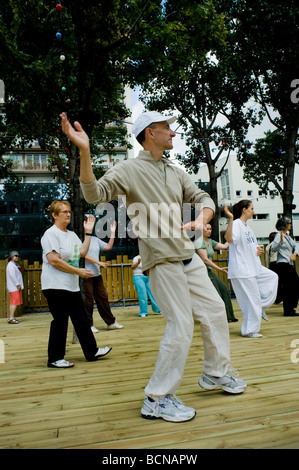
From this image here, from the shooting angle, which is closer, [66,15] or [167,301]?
[167,301]

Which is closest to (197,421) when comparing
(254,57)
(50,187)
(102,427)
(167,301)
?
(102,427)

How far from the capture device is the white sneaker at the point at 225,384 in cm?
286

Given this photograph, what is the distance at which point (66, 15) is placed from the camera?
885 centimetres

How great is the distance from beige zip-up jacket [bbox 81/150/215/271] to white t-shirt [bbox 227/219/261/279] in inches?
118

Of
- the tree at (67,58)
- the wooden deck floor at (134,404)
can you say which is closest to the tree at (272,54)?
the tree at (67,58)

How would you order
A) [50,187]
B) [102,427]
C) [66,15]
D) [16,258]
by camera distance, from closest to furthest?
[102,427], [66,15], [16,258], [50,187]

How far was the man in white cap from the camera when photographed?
2428mm

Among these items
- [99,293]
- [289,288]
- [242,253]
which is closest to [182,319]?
[242,253]

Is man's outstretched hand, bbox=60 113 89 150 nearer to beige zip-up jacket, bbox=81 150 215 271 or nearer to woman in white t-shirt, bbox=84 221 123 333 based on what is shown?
beige zip-up jacket, bbox=81 150 215 271

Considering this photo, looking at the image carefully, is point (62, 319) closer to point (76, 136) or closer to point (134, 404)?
point (134, 404)

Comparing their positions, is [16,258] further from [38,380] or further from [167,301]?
[167,301]

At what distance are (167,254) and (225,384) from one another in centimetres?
112

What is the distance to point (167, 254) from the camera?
2.50m

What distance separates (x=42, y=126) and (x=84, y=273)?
1150 cm
